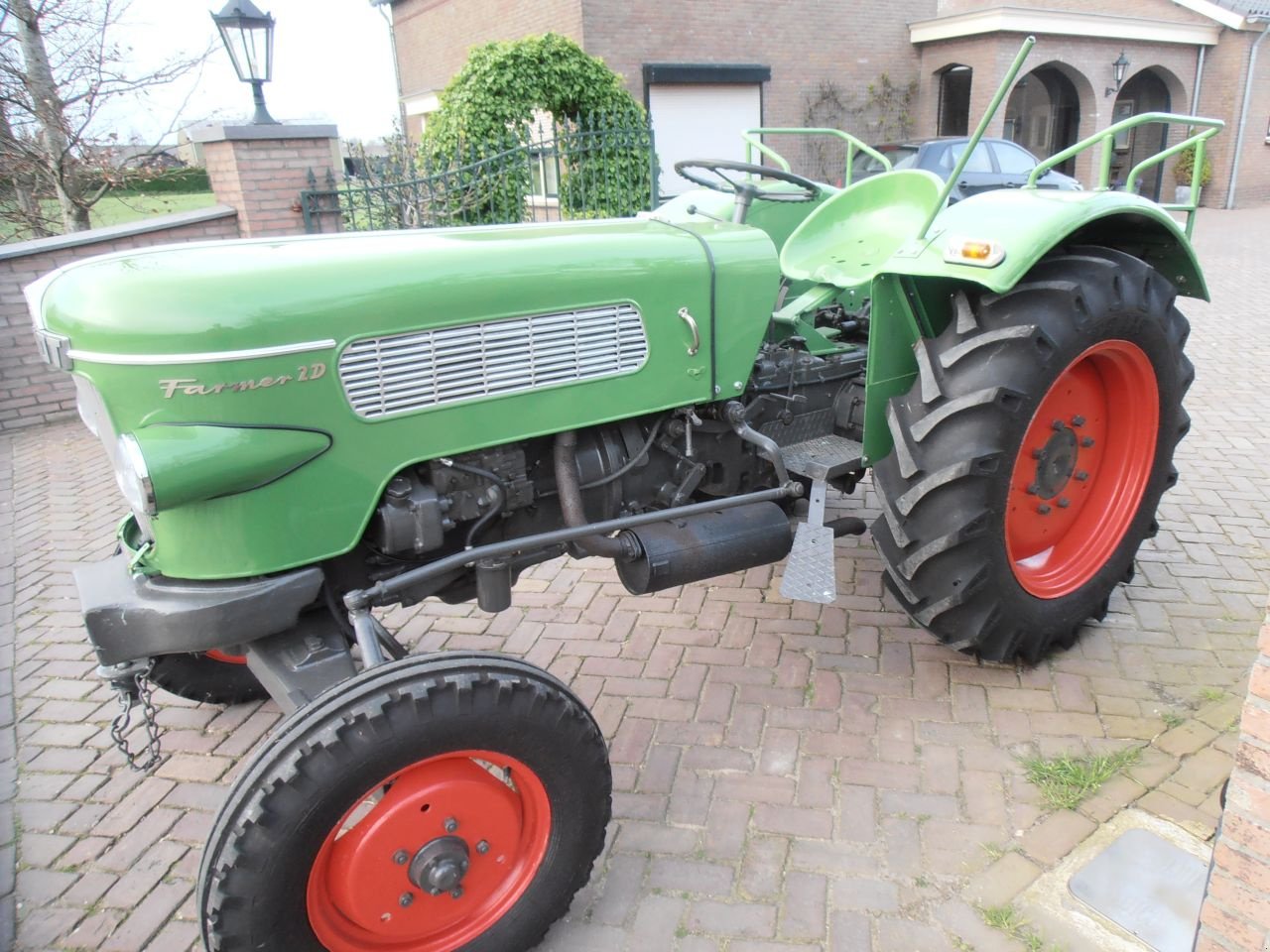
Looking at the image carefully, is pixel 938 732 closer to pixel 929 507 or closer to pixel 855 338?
pixel 929 507

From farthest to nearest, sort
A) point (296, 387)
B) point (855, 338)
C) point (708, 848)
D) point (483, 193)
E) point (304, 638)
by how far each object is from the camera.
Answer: point (483, 193)
point (855, 338)
point (708, 848)
point (304, 638)
point (296, 387)

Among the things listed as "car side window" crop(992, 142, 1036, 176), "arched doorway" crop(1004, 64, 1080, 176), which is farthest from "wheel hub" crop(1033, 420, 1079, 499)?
"arched doorway" crop(1004, 64, 1080, 176)

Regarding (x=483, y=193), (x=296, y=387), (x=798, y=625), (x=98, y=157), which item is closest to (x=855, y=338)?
(x=798, y=625)

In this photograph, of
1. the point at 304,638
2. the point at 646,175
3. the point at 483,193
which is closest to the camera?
the point at 304,638

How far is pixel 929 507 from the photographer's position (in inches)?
97.4

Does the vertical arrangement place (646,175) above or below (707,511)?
above

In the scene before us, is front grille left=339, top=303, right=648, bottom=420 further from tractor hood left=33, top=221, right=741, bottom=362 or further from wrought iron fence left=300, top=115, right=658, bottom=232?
wrought iron fence left=300, top=115, right=658, bottom=232

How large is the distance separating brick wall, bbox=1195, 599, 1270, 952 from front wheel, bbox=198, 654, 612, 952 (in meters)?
1.14

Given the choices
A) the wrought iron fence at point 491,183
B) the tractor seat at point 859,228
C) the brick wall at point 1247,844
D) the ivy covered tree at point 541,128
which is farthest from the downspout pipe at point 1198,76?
the brick wall at point 1247,844

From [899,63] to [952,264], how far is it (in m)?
15.6

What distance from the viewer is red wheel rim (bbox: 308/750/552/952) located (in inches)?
66.4

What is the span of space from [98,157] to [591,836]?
292 inches

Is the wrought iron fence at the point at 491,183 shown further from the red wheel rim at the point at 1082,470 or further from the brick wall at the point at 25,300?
the red wheel rim at the point at 1082,470

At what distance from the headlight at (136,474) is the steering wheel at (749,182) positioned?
6.23 ft
